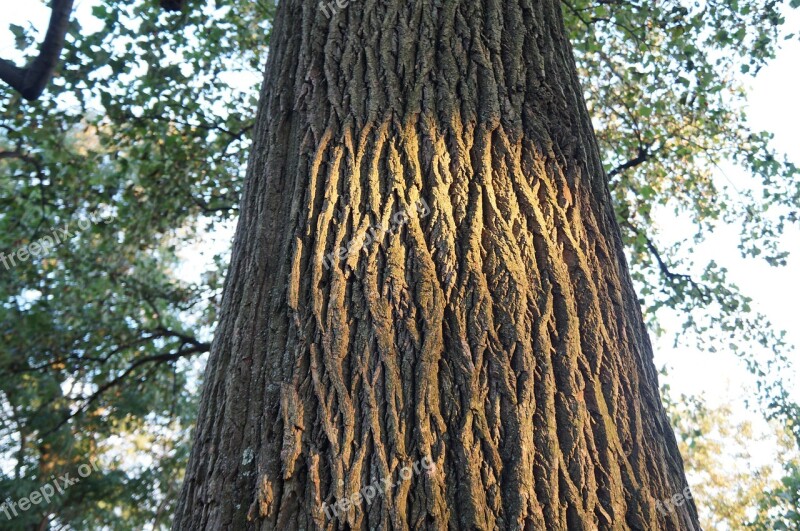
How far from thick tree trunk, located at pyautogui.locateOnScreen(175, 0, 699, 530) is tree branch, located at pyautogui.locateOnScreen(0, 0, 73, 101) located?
2.72 m

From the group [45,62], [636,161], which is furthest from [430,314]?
[636,161]

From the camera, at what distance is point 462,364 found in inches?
57.5

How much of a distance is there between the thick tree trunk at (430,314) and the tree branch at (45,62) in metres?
2.72

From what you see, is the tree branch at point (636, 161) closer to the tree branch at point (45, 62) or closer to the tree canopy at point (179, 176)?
the tree canopy at point (179, 176)

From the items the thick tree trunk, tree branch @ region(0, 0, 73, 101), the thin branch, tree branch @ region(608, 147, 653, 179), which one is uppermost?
tree branch @ region(608, 147, 653, 179)

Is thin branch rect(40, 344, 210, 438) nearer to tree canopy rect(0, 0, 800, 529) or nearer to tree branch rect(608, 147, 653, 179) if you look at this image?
tree canopy rect(0, 0, 800, 529)

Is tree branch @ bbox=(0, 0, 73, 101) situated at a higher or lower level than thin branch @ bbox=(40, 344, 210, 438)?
higher

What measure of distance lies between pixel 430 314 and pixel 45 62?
372cm

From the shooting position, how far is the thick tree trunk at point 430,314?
4.47 ft

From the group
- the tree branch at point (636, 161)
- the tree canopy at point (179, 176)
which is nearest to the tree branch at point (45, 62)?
the tree canopy at point (179, 176)

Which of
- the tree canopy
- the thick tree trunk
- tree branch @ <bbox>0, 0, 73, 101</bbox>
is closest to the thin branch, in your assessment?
the tree canopy

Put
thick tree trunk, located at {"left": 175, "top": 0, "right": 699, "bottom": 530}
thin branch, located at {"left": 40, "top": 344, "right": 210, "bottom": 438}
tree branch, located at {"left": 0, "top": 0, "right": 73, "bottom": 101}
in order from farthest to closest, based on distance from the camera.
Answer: thin branch, located at {"left": 40, "top": 344, "right": 210, "bottom": 438} < tree branch, located at {"left": 0, "top": 0, "right": 73, "bottom": 101} < thick tree trunk, located at {"left": 175, "top": 0, "right": 699, "bottom": 530}

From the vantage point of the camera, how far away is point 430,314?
1.53 m

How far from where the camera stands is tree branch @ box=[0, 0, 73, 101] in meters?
3.91
